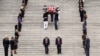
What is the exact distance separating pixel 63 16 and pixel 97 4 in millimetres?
5076

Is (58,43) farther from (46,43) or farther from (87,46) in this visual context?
(87,46)

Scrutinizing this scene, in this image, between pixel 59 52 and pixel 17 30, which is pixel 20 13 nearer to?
pixel 17 30

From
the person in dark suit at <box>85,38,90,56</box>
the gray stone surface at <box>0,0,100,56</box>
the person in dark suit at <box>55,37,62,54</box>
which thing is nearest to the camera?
the person in dark suit at <box>85,38,90,56</box>

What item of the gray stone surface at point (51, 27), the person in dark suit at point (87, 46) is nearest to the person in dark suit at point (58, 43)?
the gray stone surface at point (51, 27)

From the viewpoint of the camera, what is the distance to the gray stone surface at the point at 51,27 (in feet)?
130

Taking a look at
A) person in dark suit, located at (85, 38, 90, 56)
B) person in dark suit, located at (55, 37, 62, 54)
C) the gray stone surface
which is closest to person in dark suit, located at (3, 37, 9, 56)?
the gray stone surface

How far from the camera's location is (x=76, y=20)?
45625 millimetres

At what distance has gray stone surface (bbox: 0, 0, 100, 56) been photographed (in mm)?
39750

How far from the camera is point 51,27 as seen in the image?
43656 mm

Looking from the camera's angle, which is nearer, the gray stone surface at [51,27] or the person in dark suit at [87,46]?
the person in dark suit at [87,46]

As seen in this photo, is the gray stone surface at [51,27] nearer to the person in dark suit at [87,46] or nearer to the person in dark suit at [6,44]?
the person in dark suit at [87,46]

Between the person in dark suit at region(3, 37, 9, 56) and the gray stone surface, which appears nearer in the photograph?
the person in dark suit at region(3, 37, 9, 56)

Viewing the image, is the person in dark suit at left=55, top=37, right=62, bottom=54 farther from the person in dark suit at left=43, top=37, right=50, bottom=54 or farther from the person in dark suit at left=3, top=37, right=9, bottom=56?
the person in dark suit at left=3, top=37, right=9, bottom=56

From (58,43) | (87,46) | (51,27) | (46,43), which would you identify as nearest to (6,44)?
(46,43)
